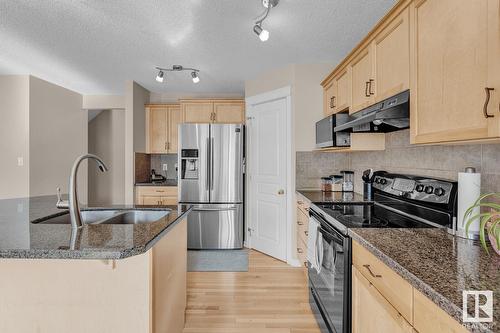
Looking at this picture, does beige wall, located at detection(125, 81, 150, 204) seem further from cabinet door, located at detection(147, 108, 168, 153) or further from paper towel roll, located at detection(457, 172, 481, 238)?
paper towel roll, located at detection(457, 172, 481, 238)

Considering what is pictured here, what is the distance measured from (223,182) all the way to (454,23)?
314 cm

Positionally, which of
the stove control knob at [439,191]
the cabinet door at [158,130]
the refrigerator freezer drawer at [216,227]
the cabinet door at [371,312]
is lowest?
the refrigerator freezer drawer at [216,227]

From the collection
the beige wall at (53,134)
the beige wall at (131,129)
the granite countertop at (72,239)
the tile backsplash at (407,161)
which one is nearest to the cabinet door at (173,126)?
the beige wall at (131,129)

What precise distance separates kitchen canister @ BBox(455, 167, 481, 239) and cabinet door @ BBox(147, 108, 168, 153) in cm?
401

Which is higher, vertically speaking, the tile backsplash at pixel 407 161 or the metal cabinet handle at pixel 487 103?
the metal cabinet handle at pixel 487 103

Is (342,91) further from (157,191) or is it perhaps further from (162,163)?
(162,163)

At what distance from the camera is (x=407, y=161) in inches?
83.9

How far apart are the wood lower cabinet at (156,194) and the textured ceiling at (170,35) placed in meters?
1.54

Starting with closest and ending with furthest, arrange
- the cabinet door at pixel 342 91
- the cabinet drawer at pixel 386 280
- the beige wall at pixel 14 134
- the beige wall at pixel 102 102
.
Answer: the cabinet drawer at pixel 386 280
the cabinet door at pixel 342 91
the beige wall at pixel 14 134
the beige wall at pixel 102 102

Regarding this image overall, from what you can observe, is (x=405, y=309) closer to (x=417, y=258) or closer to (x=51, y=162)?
(x=417, y=258)

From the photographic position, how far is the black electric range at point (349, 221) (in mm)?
1532

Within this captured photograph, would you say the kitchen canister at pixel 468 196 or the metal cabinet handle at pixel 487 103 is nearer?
A: the metal cabinet handle at pixel 487 103

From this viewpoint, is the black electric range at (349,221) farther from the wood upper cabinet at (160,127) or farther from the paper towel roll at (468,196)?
the wood upper cabinet at (160,127)

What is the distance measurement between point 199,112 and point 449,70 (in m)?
3.55
